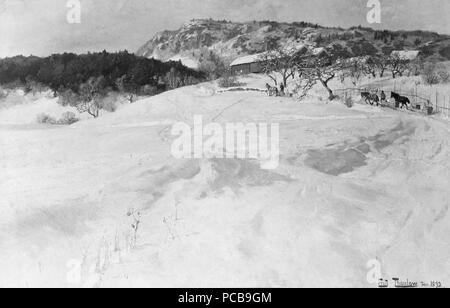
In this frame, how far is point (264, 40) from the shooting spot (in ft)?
51.9

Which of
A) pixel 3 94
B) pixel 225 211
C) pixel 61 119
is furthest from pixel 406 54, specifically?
pixel 3 94

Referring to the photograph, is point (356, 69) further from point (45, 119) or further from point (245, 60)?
point (45, 119)

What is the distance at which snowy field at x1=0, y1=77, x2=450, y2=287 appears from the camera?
492 cm

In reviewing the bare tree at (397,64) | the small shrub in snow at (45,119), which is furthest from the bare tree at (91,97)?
the bare tree at (397,64)

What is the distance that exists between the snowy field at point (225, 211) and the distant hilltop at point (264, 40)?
116 inches

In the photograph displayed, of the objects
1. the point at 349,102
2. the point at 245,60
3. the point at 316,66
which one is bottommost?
the point at 349,102

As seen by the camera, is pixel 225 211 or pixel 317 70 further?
pixel 317 70

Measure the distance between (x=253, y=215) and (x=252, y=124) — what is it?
3038 millimetres

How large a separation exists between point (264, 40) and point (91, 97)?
27.3 feet

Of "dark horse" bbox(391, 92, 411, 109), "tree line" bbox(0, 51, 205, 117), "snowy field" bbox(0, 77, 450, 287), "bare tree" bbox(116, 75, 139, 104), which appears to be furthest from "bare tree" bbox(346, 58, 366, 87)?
"bare tree" bbox(116, 75, 139, 104)

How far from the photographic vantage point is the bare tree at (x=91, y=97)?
33.0 ft

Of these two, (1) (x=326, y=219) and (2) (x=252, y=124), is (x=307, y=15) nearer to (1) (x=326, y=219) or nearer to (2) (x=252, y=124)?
(2) (x=252, y=124)

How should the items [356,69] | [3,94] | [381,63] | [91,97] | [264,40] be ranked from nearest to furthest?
[3,94] → [91,97] → [356,69] → [264,40] → [381,63]

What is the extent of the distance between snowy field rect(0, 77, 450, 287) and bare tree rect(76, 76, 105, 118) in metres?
2.02
